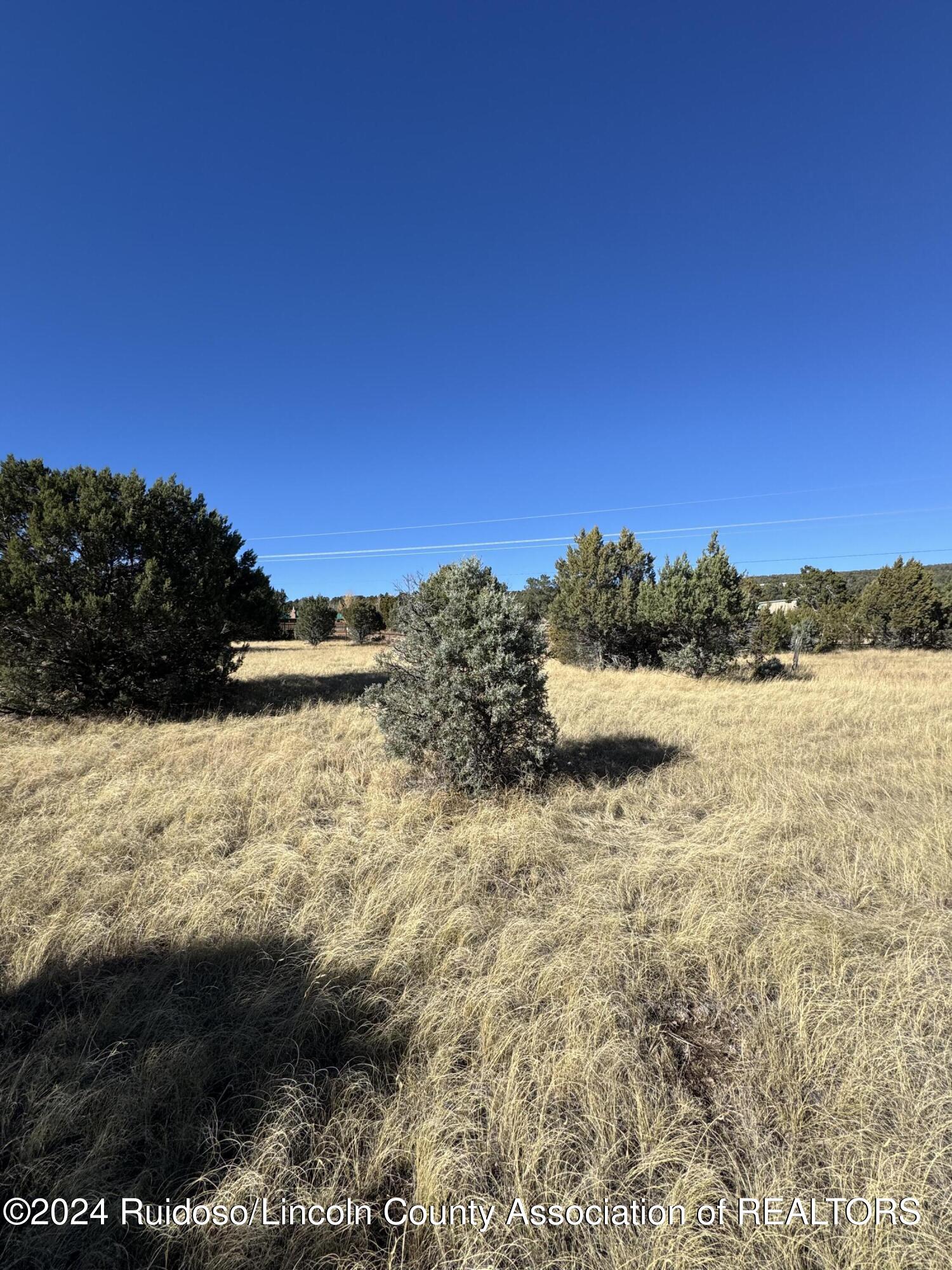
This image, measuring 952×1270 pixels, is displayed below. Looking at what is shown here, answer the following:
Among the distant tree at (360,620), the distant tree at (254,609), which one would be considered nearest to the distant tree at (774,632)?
the distant tree at (254,609)

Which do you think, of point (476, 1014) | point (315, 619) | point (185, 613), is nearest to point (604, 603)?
point (185, 613)

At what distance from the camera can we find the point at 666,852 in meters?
3.77

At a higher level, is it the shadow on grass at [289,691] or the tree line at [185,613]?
the tree line at [185,613]

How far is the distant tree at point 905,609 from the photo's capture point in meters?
22.0

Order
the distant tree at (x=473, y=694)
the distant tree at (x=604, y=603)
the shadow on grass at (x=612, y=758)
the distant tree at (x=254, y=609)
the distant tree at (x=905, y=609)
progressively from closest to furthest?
the distant tree at (x=473, y=694) < the shadow on grass at (x=612, y=758) < the distant tree at (x=254, y=609) < the distant tree at (x=604, y=603) < the distant tree at (x=905, y=609)

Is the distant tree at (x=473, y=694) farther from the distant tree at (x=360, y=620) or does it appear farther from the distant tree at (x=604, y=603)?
the distant tree at (x=360, y=620)

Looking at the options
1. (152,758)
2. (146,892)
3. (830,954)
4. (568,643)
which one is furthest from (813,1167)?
(568,643)

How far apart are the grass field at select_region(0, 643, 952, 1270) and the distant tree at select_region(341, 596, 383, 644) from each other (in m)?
29.6

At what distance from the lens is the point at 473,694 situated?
4.95 meters

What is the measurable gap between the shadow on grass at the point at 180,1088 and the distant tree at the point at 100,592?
7133 mm

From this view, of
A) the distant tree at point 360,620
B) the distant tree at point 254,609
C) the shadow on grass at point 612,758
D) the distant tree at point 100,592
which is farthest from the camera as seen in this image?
the distant tree at point 360,620

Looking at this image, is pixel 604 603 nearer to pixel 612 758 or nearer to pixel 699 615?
pixel 699 615

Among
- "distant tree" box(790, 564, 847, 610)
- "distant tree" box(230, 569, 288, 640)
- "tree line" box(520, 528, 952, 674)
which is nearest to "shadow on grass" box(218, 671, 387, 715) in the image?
"distant tree" box(230, 569, 288, 640)

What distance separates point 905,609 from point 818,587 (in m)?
18.4
